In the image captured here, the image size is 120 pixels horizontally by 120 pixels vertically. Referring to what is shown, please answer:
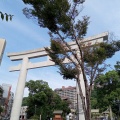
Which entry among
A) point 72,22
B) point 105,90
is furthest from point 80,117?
point 105,90

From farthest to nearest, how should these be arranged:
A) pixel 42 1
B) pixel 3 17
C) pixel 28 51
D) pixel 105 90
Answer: pixel 105 90
pixel 28 51
pixel 42 1
pixel 3 17

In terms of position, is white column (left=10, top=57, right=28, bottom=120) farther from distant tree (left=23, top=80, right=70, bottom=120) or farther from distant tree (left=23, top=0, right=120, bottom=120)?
distant tree (left=23, top=80, right=70, bottom=120)

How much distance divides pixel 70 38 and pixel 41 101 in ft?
68.8

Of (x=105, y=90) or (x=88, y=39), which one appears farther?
(x=105, y=90)

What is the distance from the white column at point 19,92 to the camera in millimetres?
13099

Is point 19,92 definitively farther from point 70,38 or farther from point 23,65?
point 70,38

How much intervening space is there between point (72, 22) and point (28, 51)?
26.6 feet

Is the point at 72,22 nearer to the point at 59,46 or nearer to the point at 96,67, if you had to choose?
the point at 59,46

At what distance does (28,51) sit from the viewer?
1533cm

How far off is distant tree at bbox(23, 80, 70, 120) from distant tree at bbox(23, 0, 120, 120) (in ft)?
65.6

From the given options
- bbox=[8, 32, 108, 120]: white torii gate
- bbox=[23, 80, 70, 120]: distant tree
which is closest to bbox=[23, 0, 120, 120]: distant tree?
bbox=[8, 32, 108, 120]: white torii gate

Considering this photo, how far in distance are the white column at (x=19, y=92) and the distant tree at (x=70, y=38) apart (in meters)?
6.23

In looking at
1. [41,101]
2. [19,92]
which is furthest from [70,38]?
[41,101]

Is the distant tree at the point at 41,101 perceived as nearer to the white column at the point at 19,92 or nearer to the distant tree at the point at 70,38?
the white column at the point at 19,92
